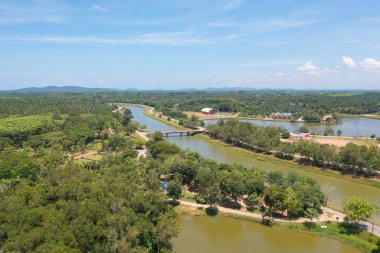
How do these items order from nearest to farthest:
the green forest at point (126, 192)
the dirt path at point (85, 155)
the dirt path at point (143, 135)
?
the green forest at point (126, 192), the dirt path at point (85, 155), the dirt path at point (143, 135)

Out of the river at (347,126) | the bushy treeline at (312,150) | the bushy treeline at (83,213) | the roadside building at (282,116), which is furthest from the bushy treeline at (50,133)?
the roadside building at (282,116)

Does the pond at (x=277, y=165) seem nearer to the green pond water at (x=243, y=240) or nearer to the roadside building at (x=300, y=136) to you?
the green pond water at (x=243, y=240)

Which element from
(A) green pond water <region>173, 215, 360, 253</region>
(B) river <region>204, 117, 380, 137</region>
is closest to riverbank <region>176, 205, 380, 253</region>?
(A) green pond water <region>173, 215, 360, 253</region>

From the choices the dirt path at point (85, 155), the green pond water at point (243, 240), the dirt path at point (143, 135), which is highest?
the dirt path at point (143, 135)

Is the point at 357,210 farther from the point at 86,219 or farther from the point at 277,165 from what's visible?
the point at 277,165

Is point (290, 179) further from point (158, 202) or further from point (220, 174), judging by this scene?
point (158, 202)

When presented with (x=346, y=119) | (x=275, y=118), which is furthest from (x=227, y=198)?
(x=346, y=119)
